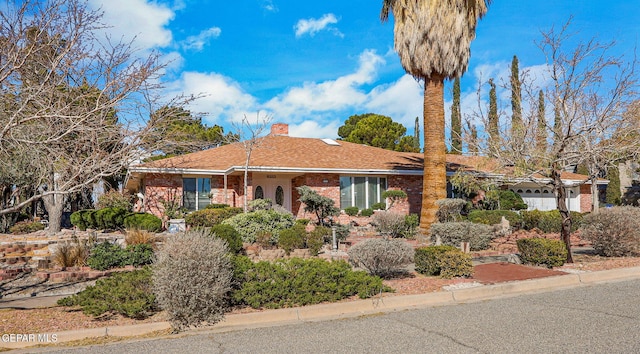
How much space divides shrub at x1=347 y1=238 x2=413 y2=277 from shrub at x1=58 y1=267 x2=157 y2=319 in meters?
3.99

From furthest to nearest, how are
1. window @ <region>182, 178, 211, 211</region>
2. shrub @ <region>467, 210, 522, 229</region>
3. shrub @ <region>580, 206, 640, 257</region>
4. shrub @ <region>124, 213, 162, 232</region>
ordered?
window @ <region>182, 178, 211, 211</region>
shrub @ <region>467, 210, 522, 229</region>
shrub @ <region>124, 213, 162, 232</region>
shrub @ <region>580, 206, 640, 257</region>

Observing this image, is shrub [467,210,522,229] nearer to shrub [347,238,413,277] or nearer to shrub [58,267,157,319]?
shrub [347,238,413,277]

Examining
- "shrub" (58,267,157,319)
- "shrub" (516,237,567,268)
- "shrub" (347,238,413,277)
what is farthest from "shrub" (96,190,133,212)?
"shrub" (516,237,567,268)

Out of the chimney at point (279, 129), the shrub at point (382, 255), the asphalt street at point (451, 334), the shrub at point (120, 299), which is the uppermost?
the chimney at point (279, 129)

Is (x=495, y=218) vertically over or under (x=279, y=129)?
under

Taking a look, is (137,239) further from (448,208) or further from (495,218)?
(495,218)

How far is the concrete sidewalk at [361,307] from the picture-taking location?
234 inches

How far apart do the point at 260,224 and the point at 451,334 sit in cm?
937

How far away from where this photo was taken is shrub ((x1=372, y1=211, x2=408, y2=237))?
55.1ft

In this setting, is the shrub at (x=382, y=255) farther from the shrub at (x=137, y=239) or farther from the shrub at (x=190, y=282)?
the shrub at (x=137, y=239)

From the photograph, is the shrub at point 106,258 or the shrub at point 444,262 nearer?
the shrub at point 444,262

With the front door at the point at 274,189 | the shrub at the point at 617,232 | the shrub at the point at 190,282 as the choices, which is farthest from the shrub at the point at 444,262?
the front door at the point at 274,189

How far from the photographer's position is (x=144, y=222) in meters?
17.2

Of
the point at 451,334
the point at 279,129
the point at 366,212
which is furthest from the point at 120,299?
the point at 279,129
